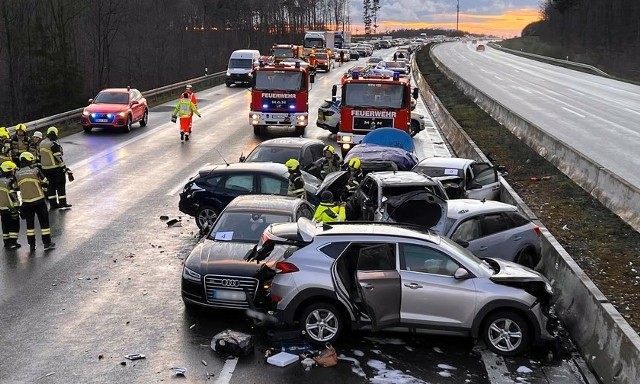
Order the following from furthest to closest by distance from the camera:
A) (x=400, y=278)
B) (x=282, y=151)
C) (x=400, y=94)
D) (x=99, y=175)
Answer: (x=400, y=94)
(x=99, y=175)
(x=282, y=151)
(x=400, y=278)

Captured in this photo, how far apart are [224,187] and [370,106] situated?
31.4 ft

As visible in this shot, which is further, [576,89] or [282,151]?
[576,89]

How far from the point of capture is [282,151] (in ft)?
56.7

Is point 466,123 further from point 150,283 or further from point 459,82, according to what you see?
point 150,283

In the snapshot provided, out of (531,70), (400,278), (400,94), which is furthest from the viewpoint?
(531,70)

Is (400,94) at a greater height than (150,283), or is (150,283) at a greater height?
(400,94)

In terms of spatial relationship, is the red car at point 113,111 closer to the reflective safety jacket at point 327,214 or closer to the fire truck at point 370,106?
the fire truck at point 370,106

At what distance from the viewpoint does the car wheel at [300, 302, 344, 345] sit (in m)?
8.70

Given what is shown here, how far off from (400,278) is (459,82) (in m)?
40.6

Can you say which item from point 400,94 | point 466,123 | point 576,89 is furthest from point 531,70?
point 400,94

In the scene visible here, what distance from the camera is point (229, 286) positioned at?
368 inches

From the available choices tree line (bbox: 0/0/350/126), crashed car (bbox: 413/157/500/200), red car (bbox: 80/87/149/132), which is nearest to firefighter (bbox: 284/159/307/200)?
crashed car (bbox: 413/157/500/200)

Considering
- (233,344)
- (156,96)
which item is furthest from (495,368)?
(156,96)

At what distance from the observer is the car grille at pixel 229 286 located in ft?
30.6
